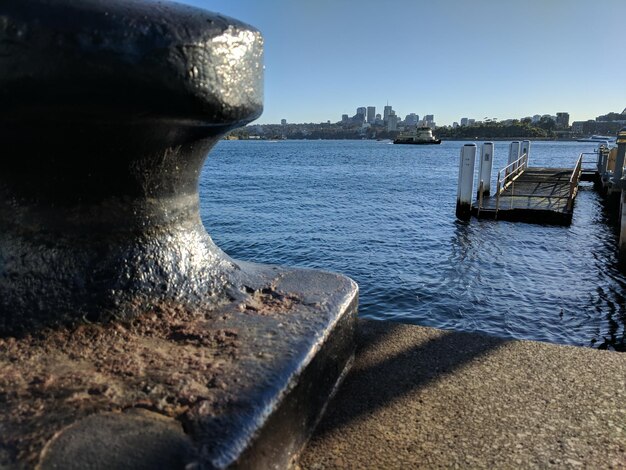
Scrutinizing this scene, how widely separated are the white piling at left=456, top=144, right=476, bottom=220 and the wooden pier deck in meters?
0.38

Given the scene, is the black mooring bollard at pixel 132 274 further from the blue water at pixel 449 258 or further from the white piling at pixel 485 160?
the white piling at pixel 485 160

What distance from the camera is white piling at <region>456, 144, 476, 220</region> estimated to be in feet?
59.5

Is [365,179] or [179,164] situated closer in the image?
[179,164]

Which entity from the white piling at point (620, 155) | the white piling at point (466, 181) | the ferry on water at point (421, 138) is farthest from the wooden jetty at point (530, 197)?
the ferry on water at point (421, 138)

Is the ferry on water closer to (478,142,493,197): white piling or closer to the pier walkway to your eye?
the pier walkway

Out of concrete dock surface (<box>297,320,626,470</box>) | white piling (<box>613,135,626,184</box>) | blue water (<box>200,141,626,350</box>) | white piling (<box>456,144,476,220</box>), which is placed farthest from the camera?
white piling (<box>456,144,476,220</box>)

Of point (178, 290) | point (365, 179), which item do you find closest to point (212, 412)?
point (178, 290)

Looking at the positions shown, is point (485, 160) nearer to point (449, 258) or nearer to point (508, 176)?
point (508, 176)

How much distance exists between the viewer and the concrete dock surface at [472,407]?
69.1 inches

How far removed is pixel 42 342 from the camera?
171cm

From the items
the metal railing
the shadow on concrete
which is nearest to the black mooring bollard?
the shadow on concrete

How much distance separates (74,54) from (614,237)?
1820cm

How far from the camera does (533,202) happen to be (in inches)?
749

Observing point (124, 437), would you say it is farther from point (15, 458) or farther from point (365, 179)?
point (365, 179)
